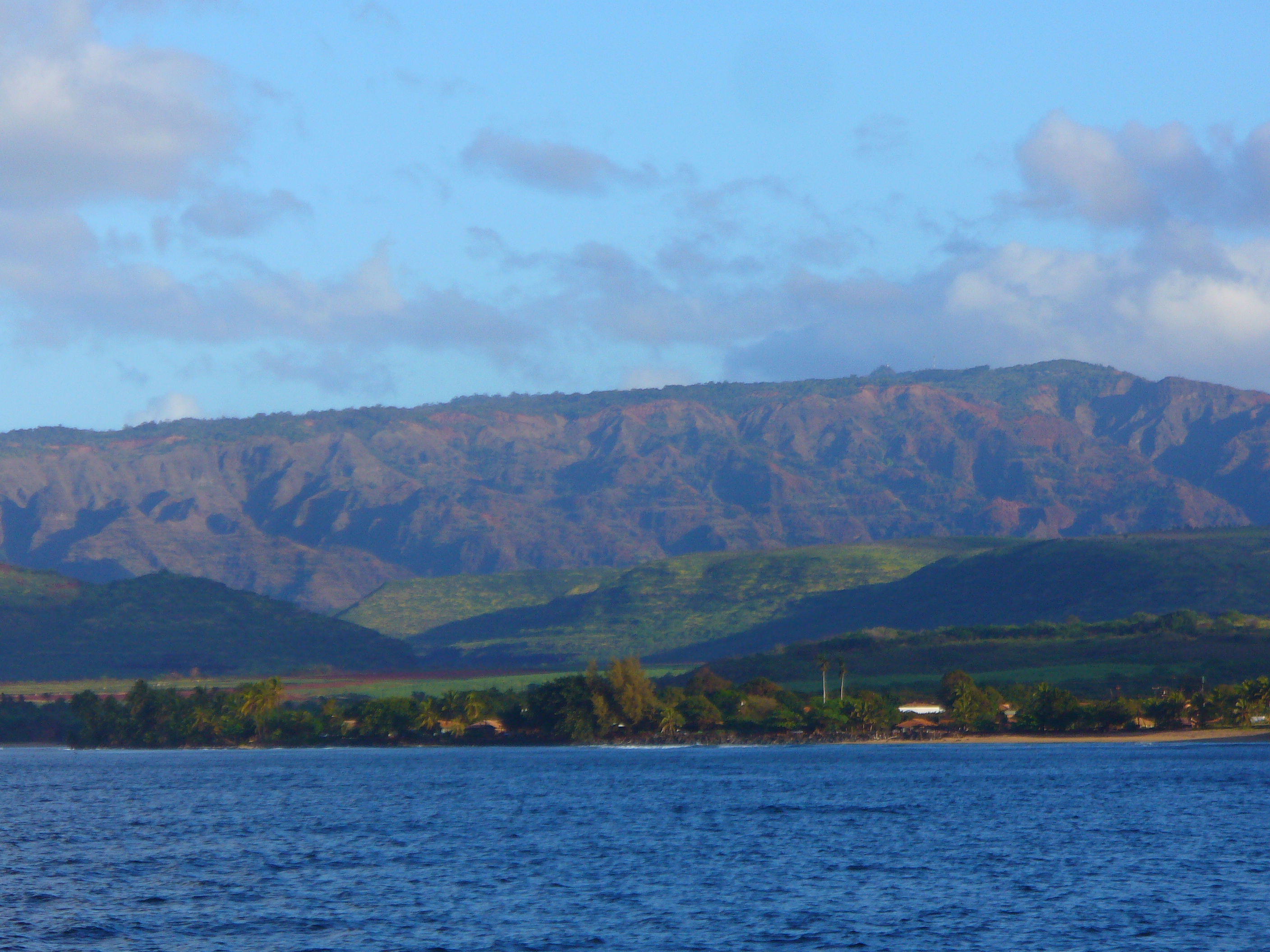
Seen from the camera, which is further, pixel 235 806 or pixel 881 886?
pixel 235 806

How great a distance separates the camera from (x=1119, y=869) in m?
104

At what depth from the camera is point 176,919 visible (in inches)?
3415

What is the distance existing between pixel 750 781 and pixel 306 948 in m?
115

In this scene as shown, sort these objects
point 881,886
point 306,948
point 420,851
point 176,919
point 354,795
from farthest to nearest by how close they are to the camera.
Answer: point 354,795, point 420,851, point 881,886, point 176,919, point 306,948

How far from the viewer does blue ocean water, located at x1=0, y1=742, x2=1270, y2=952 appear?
81.7m

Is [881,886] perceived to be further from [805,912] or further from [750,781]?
[750,781]

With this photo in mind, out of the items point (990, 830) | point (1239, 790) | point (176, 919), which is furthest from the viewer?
point (1239, 790)

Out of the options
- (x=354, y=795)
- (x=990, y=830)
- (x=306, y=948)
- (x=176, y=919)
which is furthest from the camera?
(x=354, y=795)

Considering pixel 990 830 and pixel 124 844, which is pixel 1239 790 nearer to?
pixel 990 830

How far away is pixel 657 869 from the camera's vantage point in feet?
357

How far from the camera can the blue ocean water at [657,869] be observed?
81688 mm

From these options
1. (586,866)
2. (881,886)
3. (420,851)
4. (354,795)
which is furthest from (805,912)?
(354,795)

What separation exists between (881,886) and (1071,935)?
19.5 m

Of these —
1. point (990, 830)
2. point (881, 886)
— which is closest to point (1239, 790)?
point (990, 830)
